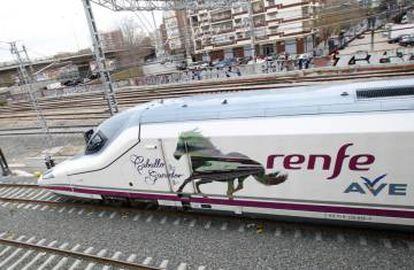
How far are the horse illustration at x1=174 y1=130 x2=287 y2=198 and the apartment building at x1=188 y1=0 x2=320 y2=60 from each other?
146 ft

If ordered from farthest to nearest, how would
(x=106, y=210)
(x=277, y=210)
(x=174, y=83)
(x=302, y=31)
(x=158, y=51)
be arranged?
(x=158, y=51)
(x=302, y=31)
(x=174, y=83)
(x=106, y=210)
(x=277, y=210)

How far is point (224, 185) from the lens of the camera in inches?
307

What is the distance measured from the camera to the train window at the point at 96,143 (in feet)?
30.4

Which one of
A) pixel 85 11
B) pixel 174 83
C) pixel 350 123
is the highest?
pixel 85 11

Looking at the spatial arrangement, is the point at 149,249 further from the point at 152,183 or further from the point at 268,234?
the point at 268,234

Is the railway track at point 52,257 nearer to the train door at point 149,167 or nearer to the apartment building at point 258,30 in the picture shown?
the train door at point 149,167

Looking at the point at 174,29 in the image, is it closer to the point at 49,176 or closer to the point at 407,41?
the point at 407,41

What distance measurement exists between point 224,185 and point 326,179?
2.25 metres

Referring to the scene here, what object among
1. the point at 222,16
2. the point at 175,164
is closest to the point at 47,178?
the point at 175,164

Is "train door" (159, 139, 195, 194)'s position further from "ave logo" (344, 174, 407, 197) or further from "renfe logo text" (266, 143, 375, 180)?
"ave logo" (344, 174, 407, 197)

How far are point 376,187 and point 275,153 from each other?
197cm

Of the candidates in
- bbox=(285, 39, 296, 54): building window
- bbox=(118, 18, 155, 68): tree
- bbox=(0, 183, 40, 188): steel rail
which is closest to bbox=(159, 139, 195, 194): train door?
bbox=(0, 183, 40, 188): steel rail

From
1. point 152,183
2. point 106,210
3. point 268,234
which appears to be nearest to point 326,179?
point 268,234

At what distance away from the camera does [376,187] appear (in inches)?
252
